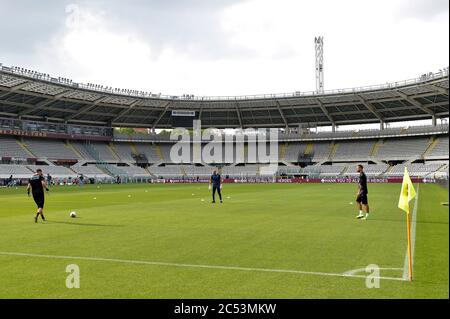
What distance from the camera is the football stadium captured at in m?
7.59

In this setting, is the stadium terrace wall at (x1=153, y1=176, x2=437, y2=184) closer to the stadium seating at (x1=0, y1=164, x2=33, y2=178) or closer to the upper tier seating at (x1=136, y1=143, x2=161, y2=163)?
the upper tier seating at (x1=136, y1=143, x2=161, y2=163)

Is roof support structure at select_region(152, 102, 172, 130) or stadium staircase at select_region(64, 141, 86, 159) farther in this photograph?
roof support structure at select_region(152, 102, 172, 130)

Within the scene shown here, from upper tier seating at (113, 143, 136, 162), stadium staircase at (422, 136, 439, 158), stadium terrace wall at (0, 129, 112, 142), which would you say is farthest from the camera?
upper tier seating at (113, 143, 136, 162)

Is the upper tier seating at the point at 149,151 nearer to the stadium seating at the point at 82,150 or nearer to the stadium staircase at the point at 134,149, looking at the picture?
the stadium staircase at the point at 134,149

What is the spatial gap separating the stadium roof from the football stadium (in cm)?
38

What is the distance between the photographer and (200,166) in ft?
322

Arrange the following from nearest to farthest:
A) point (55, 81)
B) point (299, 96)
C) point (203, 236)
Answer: point (203, 236) < point (55, 81) < point (299, 96)

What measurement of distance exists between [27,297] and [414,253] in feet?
26.4

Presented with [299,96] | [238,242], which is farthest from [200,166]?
[238,242]

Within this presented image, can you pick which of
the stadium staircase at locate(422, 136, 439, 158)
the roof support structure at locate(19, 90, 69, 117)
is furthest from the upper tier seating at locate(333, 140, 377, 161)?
the roof support structure at locate(19, 90, 69, 117)

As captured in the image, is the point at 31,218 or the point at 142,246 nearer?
the point at 142,246

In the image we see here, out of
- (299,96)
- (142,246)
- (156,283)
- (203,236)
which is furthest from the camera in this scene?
(299,96)
